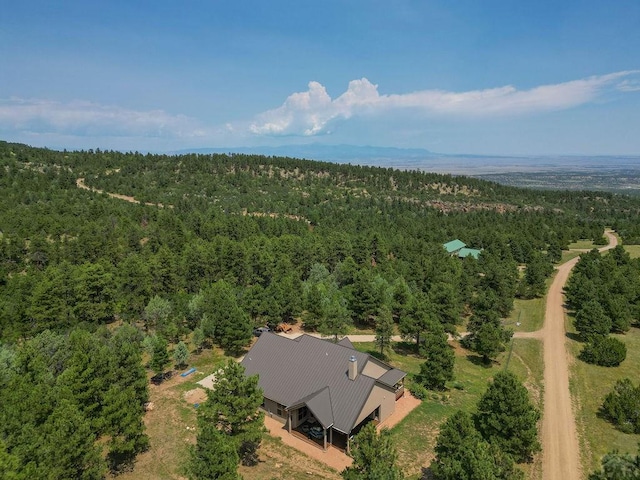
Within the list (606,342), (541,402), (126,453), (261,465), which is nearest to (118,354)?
(126,453)

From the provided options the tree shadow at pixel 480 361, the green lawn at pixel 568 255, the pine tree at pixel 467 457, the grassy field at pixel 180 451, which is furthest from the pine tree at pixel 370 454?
the green lawn at pixel 568 255

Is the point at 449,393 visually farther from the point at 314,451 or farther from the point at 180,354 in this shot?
the point at 180,354

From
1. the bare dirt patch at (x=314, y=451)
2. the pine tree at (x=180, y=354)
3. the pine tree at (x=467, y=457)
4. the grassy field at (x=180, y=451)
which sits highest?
the pine tree at (x=467, y=457)

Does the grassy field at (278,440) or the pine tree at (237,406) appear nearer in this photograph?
the pine tree at (237,406)

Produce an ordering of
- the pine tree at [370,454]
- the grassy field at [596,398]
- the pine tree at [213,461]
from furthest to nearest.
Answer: the grassy field at [596,398], the pine tree at [370,454], the pine tree at [213,461]

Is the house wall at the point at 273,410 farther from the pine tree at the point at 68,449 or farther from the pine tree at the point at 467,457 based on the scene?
the pine tree at the point at 68,449

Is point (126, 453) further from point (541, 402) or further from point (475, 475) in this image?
point (541, 402)

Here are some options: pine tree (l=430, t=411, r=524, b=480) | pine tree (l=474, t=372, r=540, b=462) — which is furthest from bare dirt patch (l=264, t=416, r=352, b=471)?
pine tree (l=474, t=372, r=540, b=462)
